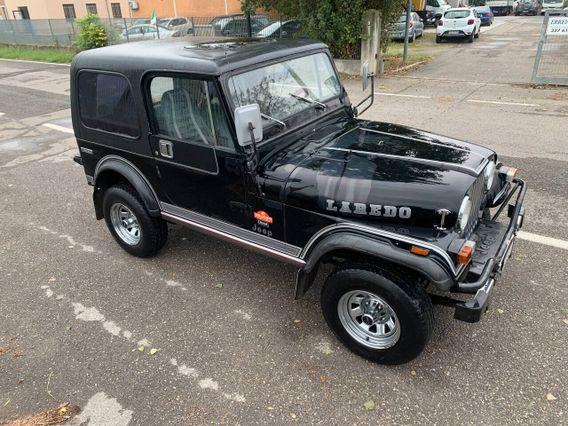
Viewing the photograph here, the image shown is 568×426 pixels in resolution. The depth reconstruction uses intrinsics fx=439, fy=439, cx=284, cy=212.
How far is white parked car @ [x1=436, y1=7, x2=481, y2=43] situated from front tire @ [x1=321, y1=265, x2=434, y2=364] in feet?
64.9

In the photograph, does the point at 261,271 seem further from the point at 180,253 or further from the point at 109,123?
the point at 109,123

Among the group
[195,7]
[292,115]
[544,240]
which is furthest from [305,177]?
[195,7]

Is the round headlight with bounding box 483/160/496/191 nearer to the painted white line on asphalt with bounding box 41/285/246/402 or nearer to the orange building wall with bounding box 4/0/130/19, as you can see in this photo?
the painted white line on asphalt with bounding box 41/285/246/402

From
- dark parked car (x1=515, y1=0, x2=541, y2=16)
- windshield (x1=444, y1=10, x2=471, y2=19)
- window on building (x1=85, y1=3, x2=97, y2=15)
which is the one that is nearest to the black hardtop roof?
windshield (x1=444, y1=10, x2=471, y2=19)

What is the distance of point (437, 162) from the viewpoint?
302cm

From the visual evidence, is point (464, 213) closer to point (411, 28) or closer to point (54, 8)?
A: point (411, 28)

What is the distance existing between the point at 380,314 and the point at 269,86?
186 cm

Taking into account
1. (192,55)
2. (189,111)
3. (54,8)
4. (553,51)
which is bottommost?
(553,51)

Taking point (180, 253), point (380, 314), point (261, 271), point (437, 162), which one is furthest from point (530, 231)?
point (180, 253)

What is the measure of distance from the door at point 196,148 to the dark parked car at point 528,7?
39911mm

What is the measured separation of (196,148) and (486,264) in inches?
86.3

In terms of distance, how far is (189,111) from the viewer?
334 centimetres

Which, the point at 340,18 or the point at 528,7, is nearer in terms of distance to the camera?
the point at 340,18

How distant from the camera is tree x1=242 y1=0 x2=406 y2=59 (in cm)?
1235
